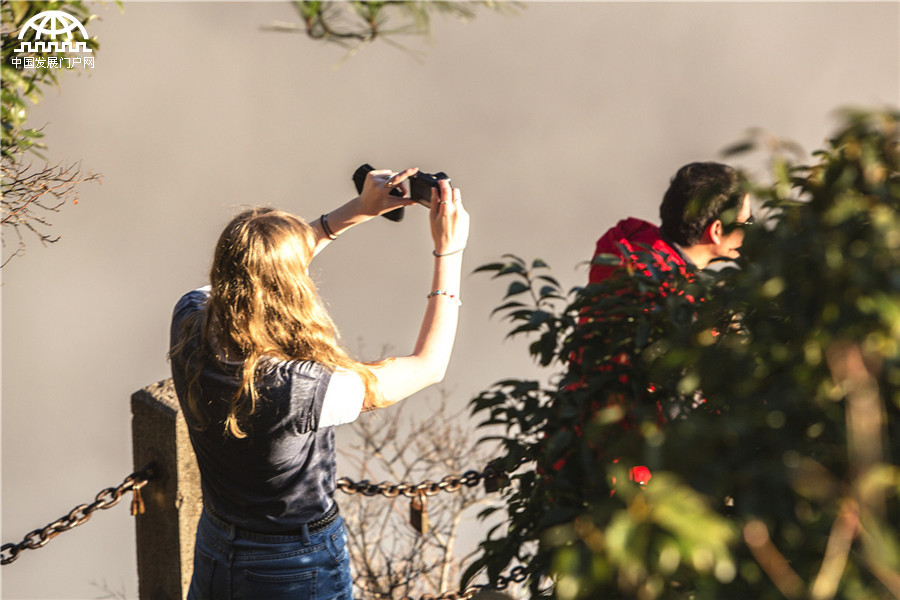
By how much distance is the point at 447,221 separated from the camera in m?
1.91

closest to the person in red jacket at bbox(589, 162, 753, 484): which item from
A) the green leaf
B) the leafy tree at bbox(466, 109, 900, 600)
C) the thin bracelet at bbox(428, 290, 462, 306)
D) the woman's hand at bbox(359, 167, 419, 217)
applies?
the woman's hand at bbox(359, 167, 419, 217)

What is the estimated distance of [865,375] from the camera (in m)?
0.95

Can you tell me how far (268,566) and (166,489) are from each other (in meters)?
0.82

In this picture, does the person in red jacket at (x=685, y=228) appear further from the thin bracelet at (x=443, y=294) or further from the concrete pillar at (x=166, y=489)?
the concrete pillar at (x=166, y=489)

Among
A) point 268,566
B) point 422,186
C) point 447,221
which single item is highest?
point 422,186

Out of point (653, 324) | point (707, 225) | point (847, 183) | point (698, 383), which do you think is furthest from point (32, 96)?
point (707, 225)

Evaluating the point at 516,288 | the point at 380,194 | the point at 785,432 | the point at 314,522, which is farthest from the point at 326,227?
the point at 785,432

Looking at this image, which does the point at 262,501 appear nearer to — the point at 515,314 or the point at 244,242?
the point at 244,242

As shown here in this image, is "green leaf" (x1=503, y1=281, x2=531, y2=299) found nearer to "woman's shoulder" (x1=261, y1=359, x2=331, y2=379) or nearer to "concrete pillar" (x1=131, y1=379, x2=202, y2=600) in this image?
"woman's shoulder" (x1=261, y1=359, x2=331, y2=379)

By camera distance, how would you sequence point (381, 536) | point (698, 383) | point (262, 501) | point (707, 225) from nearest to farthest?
point (698, 383) < point (262, 501) < point (707, 225) < point (381, 536)

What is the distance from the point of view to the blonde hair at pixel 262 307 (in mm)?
1732

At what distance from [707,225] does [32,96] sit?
78.0 inches

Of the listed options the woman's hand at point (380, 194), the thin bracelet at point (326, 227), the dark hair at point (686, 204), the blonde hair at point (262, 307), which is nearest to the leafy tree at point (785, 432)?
the blonde hair at point (262, 307)

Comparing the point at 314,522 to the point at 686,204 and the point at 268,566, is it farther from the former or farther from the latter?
the point at 686,204
